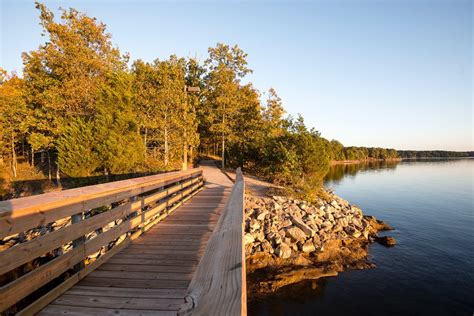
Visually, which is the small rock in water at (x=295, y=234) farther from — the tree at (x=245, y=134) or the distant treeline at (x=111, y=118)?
the tree at (x=245, y=134)

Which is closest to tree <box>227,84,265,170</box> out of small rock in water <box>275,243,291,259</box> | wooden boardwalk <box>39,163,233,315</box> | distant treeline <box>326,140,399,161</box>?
small rock in water <box>275,243,291,259</box>

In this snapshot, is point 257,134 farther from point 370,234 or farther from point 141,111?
point 370,234

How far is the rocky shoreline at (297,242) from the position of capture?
26.3ft

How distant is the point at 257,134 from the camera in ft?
85.2

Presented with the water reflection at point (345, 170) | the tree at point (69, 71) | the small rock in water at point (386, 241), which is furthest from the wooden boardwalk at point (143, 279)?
the water reflection at point (345, 170)

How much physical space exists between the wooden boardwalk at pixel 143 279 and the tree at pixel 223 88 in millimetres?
21332

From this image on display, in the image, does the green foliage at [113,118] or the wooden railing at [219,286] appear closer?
the wooden railing at [219,286]

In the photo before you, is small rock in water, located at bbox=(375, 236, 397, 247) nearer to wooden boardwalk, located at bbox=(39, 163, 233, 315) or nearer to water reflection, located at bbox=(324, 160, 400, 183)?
wooden boardwalk, located at bbox=(39, 163, 233, 315)

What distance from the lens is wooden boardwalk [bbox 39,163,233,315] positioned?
254 centimetres

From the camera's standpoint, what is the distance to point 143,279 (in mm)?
3191

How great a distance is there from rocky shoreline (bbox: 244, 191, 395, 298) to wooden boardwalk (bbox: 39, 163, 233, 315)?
147 inches

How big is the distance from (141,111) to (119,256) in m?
17.1

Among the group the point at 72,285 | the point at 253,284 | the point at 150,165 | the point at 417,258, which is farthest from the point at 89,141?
the point at 417,258

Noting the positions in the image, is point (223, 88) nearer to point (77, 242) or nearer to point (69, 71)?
point (69, 71)
